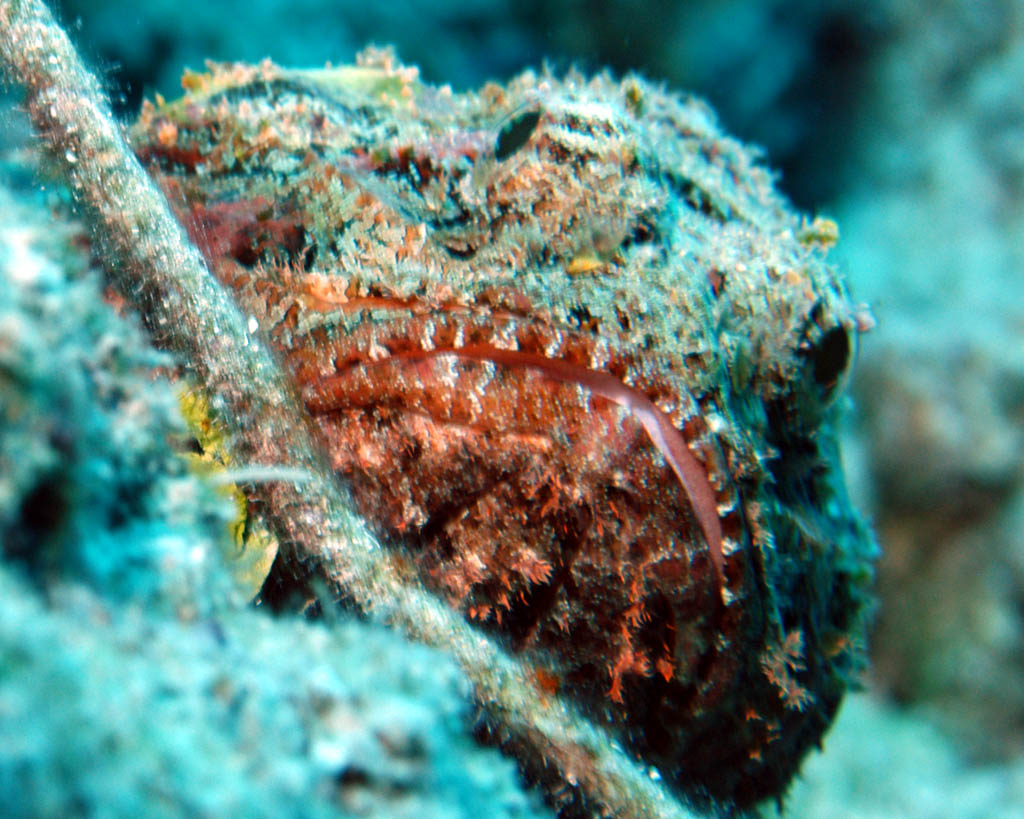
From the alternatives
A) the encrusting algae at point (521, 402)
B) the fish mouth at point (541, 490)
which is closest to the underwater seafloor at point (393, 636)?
the encrusting algae at point (521, 402)

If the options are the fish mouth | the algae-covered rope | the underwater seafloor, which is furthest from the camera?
the fish mouth

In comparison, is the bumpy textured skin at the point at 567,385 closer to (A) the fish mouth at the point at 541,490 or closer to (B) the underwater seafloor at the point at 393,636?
(A) the fish mouth at the point at 541,490

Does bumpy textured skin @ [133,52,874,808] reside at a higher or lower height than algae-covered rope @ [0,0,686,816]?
higher

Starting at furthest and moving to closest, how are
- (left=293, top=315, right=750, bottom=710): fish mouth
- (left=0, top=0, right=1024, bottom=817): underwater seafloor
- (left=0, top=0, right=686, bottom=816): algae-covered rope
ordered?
1. (left=293, top=315, right=750, bottom=710): fish mouth
2. (left=0, top=0, right=686, bottom=816): algae-covered rope
3. (left=0, top=0, right=1024, bottom=817): underwater seafloor

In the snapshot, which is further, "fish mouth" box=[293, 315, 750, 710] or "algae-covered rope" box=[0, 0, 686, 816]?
"fish mouth" box=[293, 315, 750, 710]

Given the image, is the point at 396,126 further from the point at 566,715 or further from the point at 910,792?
the point at 910,792

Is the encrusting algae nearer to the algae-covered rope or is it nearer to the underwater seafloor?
the algae-covered rope

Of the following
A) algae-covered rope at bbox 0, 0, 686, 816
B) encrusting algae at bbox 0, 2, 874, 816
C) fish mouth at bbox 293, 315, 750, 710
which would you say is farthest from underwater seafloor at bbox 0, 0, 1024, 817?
fish mouth at bbox 293, 315, 750, 710
